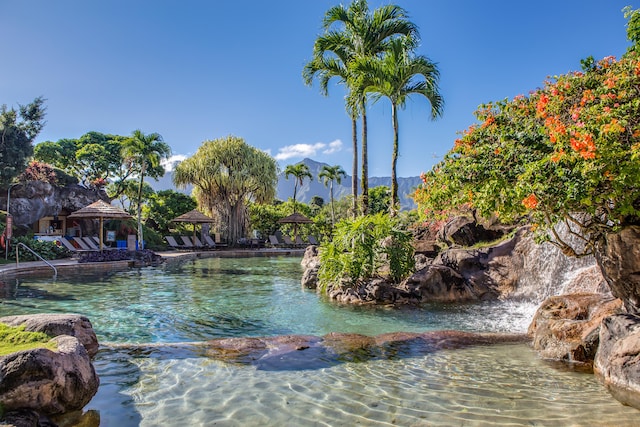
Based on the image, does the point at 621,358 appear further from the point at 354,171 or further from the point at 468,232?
the point at 354,171

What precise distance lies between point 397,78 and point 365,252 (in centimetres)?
580

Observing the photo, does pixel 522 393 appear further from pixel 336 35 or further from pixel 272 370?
pixel 336 35

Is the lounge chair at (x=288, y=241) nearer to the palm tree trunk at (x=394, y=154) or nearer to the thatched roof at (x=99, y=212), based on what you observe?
the thatched roof at (x=99, y=212)

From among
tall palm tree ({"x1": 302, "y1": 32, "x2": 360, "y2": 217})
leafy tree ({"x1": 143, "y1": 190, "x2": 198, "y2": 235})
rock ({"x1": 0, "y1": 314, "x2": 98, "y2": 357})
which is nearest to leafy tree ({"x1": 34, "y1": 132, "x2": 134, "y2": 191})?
leafy tree ({"x1": 143, "y1": 190, "x2": 198, "y2": 235})

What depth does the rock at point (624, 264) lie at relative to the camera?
16.6ft

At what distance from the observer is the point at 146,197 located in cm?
3017

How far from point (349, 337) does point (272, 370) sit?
1.61 m

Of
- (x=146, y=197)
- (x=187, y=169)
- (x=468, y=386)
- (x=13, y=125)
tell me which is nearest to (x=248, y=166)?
(x=187, y=169)

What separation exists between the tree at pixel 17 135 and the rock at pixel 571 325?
1910 centimetres

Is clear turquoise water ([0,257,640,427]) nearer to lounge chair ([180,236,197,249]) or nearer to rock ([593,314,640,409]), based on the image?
rock ([593,314,640,409])

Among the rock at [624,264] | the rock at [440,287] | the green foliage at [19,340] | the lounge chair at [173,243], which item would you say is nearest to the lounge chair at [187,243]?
the lounge chair at [173,243]

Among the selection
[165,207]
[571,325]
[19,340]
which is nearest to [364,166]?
[571,325]

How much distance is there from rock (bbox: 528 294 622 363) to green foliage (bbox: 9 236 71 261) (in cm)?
1666

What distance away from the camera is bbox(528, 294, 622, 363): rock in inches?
Answer: 193
